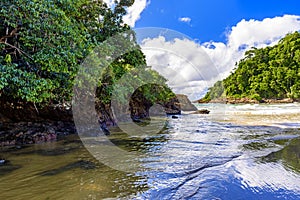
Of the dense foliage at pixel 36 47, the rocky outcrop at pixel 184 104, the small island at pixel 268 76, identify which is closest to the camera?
the dense foliage at pixel 36 47

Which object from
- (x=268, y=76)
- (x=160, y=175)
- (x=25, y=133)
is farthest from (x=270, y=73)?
(x=160, y=175)

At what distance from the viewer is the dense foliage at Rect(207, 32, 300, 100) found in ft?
209

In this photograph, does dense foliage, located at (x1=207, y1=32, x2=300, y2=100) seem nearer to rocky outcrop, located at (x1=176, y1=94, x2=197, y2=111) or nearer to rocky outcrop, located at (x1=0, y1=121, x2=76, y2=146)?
rocky outcrop, located at (x1=176, y1=94, x2=197, y2=111)

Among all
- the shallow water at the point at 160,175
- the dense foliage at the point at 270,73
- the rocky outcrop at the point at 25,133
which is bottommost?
the shallow water at the point at 160,175

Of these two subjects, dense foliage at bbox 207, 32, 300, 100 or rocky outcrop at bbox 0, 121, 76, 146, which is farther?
dense foliage at bbox 207, 32, 300, 100

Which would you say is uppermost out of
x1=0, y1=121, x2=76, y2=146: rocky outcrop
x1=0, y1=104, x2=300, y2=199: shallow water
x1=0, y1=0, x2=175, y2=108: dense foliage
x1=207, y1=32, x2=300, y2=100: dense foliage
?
x1=207, y1=32, x2=300, y2=100: dense foliage

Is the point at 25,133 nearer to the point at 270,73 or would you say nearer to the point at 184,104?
the point at 184,104

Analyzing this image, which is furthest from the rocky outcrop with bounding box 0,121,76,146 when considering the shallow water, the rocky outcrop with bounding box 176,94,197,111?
the rocky outcrop with bounding box 176,94,197,111

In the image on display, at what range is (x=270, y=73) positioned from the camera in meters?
69.7

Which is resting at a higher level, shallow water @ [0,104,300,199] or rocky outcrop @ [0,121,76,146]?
rocky outcrop @ [0,121,76,146]

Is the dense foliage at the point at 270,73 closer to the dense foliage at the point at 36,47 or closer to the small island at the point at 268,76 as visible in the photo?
the small island at the point at 268,76

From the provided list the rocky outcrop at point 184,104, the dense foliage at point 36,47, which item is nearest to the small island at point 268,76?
the rocky outcrop at point 184,104

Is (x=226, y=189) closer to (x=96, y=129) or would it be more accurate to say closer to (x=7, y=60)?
(x=7, y=60)

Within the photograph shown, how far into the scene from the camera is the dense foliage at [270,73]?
63562mm
